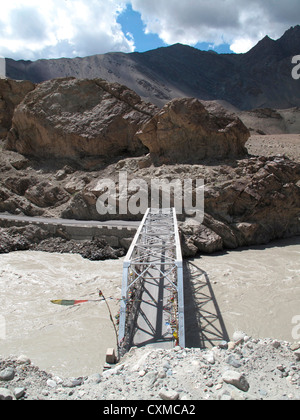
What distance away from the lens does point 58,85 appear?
971 inches

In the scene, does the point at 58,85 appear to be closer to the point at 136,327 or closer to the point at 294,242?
the point at 294,242

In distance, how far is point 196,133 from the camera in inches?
749

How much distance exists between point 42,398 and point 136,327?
3544mm

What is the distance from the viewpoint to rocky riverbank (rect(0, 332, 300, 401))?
3.69 m

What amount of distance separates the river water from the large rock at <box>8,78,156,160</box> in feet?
36.7

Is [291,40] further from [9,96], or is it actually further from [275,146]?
[9,96]

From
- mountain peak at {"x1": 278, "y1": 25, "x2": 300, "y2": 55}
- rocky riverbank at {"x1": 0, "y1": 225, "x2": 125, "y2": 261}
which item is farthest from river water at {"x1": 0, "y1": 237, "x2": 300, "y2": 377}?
mountain peak at {"x1": 278, "y1": 25, "x2": 300, "y2": 55}

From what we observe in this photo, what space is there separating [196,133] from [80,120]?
386 inches

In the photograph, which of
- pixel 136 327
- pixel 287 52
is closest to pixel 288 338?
pixel 136 327

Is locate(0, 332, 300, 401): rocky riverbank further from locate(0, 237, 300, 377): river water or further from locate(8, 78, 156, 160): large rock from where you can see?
locate(8, 78, 156, 160): large rock

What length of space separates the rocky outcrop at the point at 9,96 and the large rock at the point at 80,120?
312 cm

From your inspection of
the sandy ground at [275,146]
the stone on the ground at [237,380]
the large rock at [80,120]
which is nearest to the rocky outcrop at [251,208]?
the large rock at [80,120]

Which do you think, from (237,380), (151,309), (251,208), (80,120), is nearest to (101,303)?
(151,309)

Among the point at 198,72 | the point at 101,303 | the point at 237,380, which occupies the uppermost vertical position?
the point at 198,72
